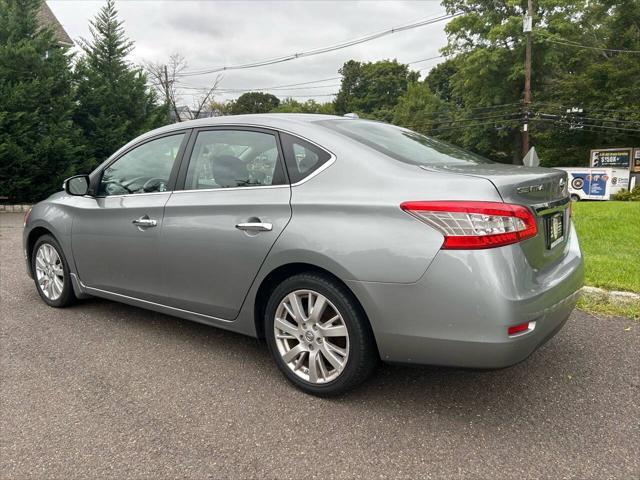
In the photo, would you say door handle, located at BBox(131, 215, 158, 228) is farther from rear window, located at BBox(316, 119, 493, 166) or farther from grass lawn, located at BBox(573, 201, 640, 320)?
grass lawn, located at BBox(573, 201, 640, 320)

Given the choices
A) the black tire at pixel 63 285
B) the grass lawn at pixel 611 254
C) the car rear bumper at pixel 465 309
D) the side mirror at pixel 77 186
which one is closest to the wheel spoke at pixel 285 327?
the car rear bumper at pixel 465 309

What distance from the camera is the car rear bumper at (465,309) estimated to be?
2232mm

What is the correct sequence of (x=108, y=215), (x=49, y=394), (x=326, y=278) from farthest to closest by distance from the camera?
(x=108, y=215), (x=49, y=394), (x=326, y=278)

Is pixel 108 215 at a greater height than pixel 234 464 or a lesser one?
greater

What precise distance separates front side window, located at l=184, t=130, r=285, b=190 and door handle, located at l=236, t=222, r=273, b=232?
0.26m

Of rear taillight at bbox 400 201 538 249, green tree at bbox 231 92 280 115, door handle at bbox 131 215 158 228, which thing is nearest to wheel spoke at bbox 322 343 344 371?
rear taillight at bbox 400 201 538 249

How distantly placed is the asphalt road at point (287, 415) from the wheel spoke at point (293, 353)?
21 cm

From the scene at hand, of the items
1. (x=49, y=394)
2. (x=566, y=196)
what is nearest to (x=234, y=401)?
(x=49, y=394)

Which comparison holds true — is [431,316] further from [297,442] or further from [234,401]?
[234,401]

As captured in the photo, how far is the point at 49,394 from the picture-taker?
286 centimetres

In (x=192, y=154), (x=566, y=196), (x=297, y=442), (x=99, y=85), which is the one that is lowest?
(x=297, y=442)

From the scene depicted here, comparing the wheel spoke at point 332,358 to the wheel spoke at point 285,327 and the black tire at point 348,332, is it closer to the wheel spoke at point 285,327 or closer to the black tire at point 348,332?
the black tire at point 348,332

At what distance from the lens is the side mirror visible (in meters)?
4.08

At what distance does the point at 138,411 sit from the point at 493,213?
6.85 feet
